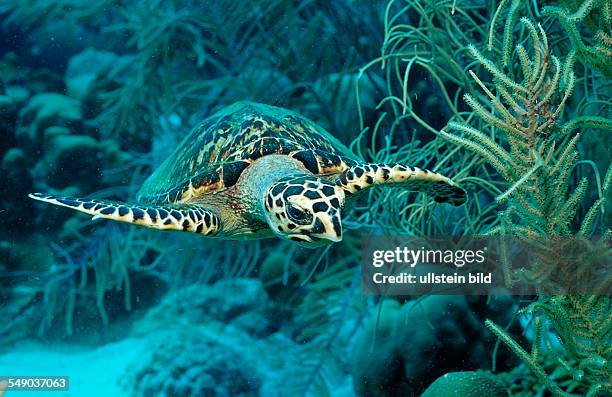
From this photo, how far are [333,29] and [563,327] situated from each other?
160 inches

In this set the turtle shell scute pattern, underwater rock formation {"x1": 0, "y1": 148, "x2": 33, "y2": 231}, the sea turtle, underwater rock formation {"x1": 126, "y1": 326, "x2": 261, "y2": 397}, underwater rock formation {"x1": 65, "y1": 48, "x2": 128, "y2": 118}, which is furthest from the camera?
underwater rock formation {"x1": 65, "y1": 48, "x2": 128, "y2": 118}

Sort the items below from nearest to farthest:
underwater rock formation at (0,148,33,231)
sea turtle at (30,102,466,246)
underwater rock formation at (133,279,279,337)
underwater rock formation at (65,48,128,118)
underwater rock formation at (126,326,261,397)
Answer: sea turtle at (30,102,466,246) < underwater rock formation at (126,326,261,397) < underwater rock formation at (133,279,279,337) < underwater rock formation at (0,148,33,231) < underwater rock formation at (65,48,128,118)

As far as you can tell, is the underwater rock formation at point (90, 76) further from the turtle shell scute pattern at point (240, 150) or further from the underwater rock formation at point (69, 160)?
the turtle shell scute pattern at point (240, 150)

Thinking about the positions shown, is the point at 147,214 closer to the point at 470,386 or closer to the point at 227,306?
the point at 470,386

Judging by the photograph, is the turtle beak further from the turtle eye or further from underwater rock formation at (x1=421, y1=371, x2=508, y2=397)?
underwater rock formation at (x1=421, y1=371, x2=508, y2=397)

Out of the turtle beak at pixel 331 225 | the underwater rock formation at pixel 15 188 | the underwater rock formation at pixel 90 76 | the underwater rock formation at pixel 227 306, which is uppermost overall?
the underwater rock formation at pixel 90 76

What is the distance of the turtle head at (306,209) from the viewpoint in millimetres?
2420

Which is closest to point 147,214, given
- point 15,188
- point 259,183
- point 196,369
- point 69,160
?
point 259,183

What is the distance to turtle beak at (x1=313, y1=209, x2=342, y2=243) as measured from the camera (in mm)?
2381

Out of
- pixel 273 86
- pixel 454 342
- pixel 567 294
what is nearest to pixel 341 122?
pixel 273 86

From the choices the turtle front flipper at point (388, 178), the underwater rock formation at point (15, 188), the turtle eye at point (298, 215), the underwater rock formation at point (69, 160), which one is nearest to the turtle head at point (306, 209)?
the turtle eye at point (298, 215)

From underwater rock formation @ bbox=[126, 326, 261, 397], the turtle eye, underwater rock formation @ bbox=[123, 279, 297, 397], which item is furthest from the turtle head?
underwater rock formation @ bbox=[126, 326, 261, 397]

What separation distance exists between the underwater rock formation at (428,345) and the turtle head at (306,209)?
65.8 inches

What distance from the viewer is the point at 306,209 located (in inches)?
97.0
